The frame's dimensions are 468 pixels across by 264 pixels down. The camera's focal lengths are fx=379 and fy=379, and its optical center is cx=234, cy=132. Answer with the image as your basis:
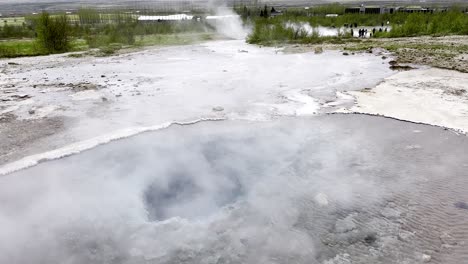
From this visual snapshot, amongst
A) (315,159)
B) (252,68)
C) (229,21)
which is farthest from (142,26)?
(315,159)

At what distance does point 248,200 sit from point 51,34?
2508 centimetres

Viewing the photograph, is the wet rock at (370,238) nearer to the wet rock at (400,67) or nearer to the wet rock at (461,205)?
the wet rock at (461,205)

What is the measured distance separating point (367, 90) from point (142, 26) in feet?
116

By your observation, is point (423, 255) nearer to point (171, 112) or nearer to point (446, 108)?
point (446, 108)

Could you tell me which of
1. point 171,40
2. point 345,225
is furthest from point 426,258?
point 171,40

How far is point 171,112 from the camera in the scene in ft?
30.0

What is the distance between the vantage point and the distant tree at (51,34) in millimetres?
25359

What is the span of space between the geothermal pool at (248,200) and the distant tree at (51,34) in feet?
71.5

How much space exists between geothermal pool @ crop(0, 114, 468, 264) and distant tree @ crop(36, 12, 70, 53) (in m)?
21.8

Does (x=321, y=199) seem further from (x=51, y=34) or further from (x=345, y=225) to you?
(x=51, y=34)

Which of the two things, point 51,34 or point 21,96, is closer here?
point 21,96

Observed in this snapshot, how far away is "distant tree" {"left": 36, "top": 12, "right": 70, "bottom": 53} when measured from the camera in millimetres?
25359

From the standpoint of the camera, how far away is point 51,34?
84.3ft

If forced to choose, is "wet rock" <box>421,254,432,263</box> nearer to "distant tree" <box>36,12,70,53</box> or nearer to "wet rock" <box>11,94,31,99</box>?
"wet rock" <box>11,94,31,99</box>
